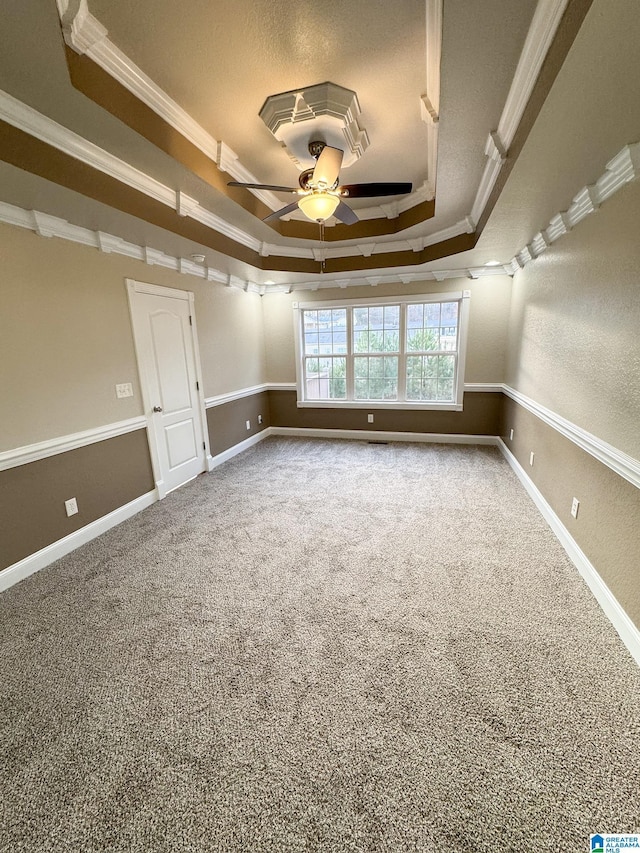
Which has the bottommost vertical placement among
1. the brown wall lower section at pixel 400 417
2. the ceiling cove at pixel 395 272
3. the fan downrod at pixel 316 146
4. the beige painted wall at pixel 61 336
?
the brown wall lower section at pixel 400 417

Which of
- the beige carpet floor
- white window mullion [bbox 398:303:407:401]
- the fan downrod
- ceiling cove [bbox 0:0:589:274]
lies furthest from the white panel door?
white window mullion [bbox 398:303:407:401]

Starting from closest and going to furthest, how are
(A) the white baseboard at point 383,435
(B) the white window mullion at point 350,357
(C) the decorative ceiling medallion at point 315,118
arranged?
(C) the decorative ceiling medallion at point 315,118 < (A) the white baseboard at point 383,435 < (B) the white window mullion at point 350,357

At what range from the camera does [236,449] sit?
15.9ft

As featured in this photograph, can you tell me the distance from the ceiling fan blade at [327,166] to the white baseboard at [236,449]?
3231 mm

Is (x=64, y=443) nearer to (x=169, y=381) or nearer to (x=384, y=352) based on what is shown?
(x=169, y=381)

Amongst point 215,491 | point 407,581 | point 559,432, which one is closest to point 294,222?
point 215,491

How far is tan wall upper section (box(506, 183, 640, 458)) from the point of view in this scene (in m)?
1.75

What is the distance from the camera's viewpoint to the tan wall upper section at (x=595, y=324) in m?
1.75

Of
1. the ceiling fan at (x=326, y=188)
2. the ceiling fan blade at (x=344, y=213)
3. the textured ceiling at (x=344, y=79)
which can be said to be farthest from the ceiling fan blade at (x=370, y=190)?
the textured ceiling at (x=344, y=79)

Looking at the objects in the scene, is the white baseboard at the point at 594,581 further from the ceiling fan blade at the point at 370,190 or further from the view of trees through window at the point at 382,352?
the ceiling fan blade at the point at 370,190

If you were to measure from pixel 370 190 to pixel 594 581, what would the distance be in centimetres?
284

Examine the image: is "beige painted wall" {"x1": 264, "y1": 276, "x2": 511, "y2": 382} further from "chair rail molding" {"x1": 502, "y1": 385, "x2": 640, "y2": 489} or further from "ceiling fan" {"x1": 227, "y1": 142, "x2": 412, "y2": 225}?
"ceiling fan" {"x1": 227, "y1": 142, "x2": 412, "y2": 225}

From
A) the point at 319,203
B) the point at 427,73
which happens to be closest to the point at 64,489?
the point at 319,203

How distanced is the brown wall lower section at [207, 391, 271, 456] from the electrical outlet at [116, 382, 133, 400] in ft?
3.88
